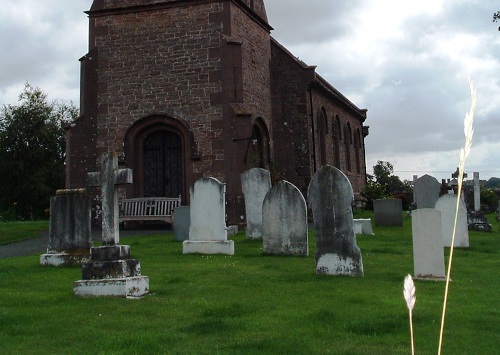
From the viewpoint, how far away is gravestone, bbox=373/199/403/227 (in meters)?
18.6

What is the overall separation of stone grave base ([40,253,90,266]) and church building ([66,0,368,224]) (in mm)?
8253

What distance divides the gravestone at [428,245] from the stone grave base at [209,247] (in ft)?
14.1

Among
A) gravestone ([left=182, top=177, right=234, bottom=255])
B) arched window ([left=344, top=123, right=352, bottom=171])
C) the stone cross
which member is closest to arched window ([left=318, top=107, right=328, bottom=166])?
arched window ([left=344, top=123, right=352, bottom=171])

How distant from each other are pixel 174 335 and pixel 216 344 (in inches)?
19.7

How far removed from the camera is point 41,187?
40531 mm

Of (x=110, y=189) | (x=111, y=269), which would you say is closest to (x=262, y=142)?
(x=110, y=189)

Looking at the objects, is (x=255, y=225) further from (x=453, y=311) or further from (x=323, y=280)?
(x=453, y=311)

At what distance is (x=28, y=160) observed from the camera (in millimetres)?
42188

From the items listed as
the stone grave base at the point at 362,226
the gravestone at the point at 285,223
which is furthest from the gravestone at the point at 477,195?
the gravestone at the point at 285,223

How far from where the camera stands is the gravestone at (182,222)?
14484 mm

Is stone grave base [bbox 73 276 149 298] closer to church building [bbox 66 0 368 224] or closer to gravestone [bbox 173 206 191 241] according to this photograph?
gravestone [bbox 173 206 191 241]

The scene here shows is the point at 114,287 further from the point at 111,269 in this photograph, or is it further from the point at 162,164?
the point at 162,164

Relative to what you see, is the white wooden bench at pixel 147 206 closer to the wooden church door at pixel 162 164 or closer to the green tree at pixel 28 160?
the wooden church door at pixel 162 164

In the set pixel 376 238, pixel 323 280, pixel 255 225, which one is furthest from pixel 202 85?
pixel 323 280
